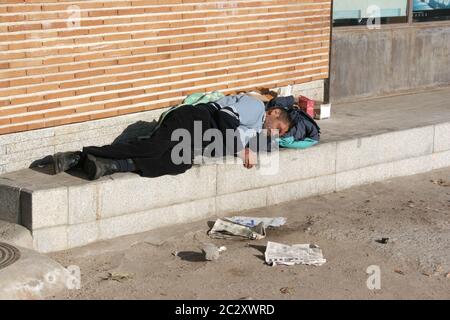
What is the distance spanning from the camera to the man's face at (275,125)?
298 inches

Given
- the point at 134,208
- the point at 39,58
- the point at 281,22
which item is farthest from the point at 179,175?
the point at 281,22

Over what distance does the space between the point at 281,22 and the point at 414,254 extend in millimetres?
3244

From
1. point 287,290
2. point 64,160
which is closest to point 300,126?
point 64,160

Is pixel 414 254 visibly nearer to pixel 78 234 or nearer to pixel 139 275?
pixel 139 275

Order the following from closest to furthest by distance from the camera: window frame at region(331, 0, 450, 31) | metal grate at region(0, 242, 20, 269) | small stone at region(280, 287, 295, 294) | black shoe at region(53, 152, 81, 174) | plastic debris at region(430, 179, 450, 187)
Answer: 1. metal grate at region(0, 242, 20, 269)
2. small stone at region(280, 287, 295, 294)
3. black shoe at region(53, 152, 81, 174)
4. plastic debris at region(430, 179, 450, 187)
5. window frame at region(331, 0, 450, 31)

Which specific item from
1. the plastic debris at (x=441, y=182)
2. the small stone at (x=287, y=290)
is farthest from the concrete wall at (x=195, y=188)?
the small stone at (x=287, y=290)

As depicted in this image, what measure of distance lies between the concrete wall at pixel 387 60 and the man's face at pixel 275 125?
7.46 ft

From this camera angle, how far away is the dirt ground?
575cm

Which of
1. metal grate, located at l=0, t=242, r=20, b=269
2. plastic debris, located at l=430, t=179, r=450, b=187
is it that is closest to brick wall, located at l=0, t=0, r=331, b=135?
metal grate, located at l=0, t=242, r=20, b=269

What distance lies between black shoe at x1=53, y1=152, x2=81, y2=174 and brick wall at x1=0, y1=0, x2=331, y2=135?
0.36m

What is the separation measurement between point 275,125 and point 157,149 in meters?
1.24

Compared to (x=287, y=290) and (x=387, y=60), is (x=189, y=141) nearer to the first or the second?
(x=287, y=290)

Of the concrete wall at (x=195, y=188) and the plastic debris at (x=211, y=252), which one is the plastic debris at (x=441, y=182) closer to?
the concrete wall at (x=195, y=188)

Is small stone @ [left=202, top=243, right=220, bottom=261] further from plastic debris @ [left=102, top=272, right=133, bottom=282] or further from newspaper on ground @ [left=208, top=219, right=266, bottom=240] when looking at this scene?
plastic debris @ [left=102, top=272, right=133, bottom=282]
